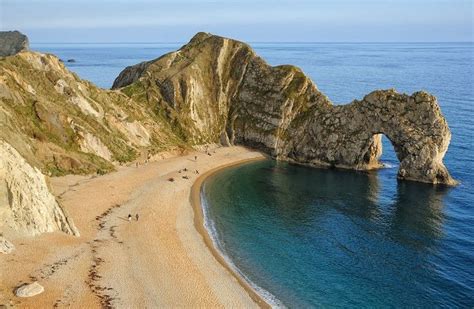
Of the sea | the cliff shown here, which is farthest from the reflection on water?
the cliff

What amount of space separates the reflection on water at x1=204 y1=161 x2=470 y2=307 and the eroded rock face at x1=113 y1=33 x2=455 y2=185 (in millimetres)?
7837

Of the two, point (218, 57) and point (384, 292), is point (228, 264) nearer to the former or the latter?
point (384, 292)

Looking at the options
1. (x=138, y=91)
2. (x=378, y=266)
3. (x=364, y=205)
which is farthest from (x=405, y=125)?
(x=138, y=91)

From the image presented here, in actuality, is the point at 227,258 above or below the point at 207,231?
below

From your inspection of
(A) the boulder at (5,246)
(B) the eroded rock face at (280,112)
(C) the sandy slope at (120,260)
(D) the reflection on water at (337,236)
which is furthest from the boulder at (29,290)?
(B) the eroded rock face at (280,112)

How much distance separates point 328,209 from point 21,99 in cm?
5718

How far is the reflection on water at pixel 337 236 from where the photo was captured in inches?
1799

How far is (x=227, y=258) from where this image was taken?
5303cm

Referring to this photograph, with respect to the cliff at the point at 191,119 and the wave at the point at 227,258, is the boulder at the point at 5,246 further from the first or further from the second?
the wave at the point at 227,258

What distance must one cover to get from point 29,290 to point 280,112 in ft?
256

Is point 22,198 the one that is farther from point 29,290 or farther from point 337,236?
point 337,236

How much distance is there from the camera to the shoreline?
44625 mm


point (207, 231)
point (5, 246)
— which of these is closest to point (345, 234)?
point (207, 231)

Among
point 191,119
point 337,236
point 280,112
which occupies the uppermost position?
point 280,112
